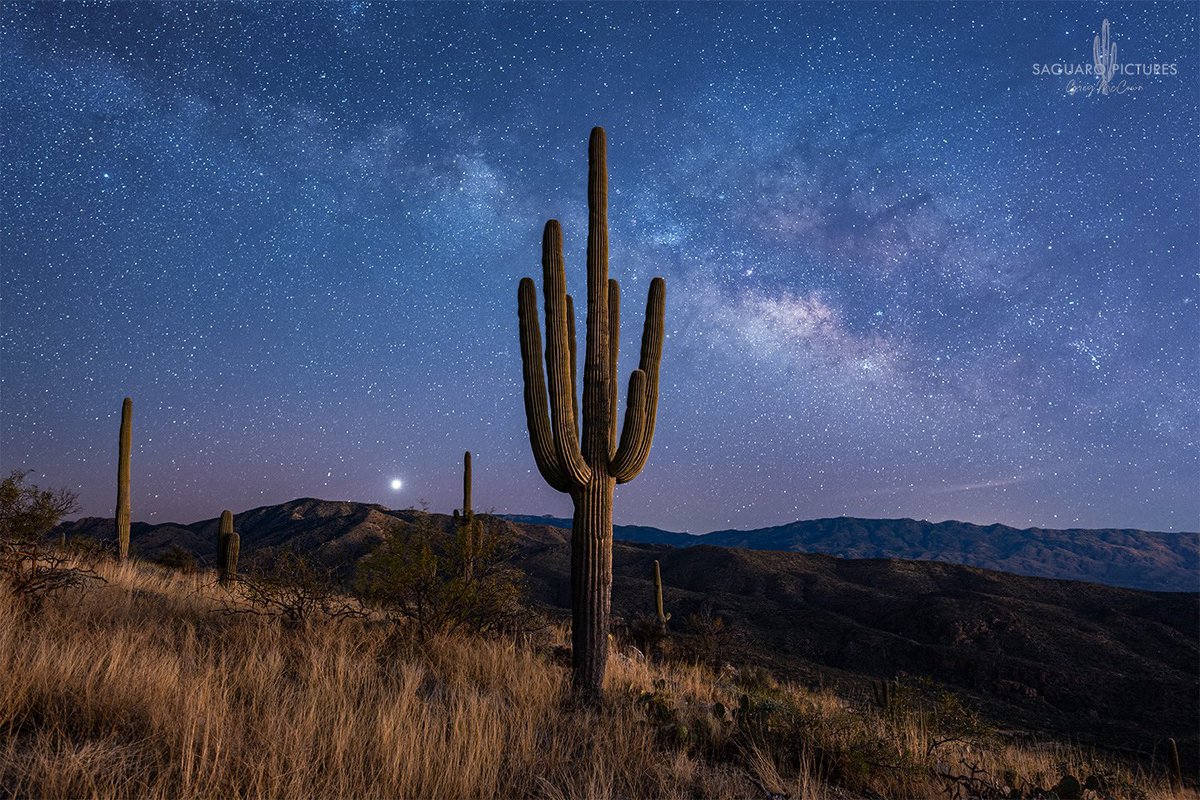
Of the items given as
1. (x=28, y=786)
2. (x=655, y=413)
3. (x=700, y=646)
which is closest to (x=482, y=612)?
(x=655, y=413)

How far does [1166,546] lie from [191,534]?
8106 inches

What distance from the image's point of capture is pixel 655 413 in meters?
8.00

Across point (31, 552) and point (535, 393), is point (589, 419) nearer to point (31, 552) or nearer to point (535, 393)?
point (535, 393)

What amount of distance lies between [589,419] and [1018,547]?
177945 millimetres

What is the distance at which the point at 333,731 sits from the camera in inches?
150

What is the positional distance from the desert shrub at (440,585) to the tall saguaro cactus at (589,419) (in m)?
1.81

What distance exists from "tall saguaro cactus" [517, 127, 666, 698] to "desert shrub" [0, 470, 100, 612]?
5144 millimetres

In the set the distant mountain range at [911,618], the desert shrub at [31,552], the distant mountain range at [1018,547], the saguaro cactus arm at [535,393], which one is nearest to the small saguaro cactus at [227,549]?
the distant mountain range at [911,618]

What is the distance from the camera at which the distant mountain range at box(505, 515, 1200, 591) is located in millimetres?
134875

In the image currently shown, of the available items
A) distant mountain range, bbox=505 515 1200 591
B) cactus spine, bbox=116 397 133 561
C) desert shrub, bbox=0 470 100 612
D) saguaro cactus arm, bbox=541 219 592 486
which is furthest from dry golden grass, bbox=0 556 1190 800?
distant mountain range, bbox=505 515 1200 591

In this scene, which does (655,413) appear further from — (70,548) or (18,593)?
(70,548)

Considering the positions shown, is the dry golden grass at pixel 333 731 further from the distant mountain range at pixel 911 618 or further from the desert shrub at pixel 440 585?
the distant mountain range at pixel 911 618

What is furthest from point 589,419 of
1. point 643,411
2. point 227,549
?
point 227,549

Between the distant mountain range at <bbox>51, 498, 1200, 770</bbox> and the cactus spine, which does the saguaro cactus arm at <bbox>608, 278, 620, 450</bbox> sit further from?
the cactus spine
